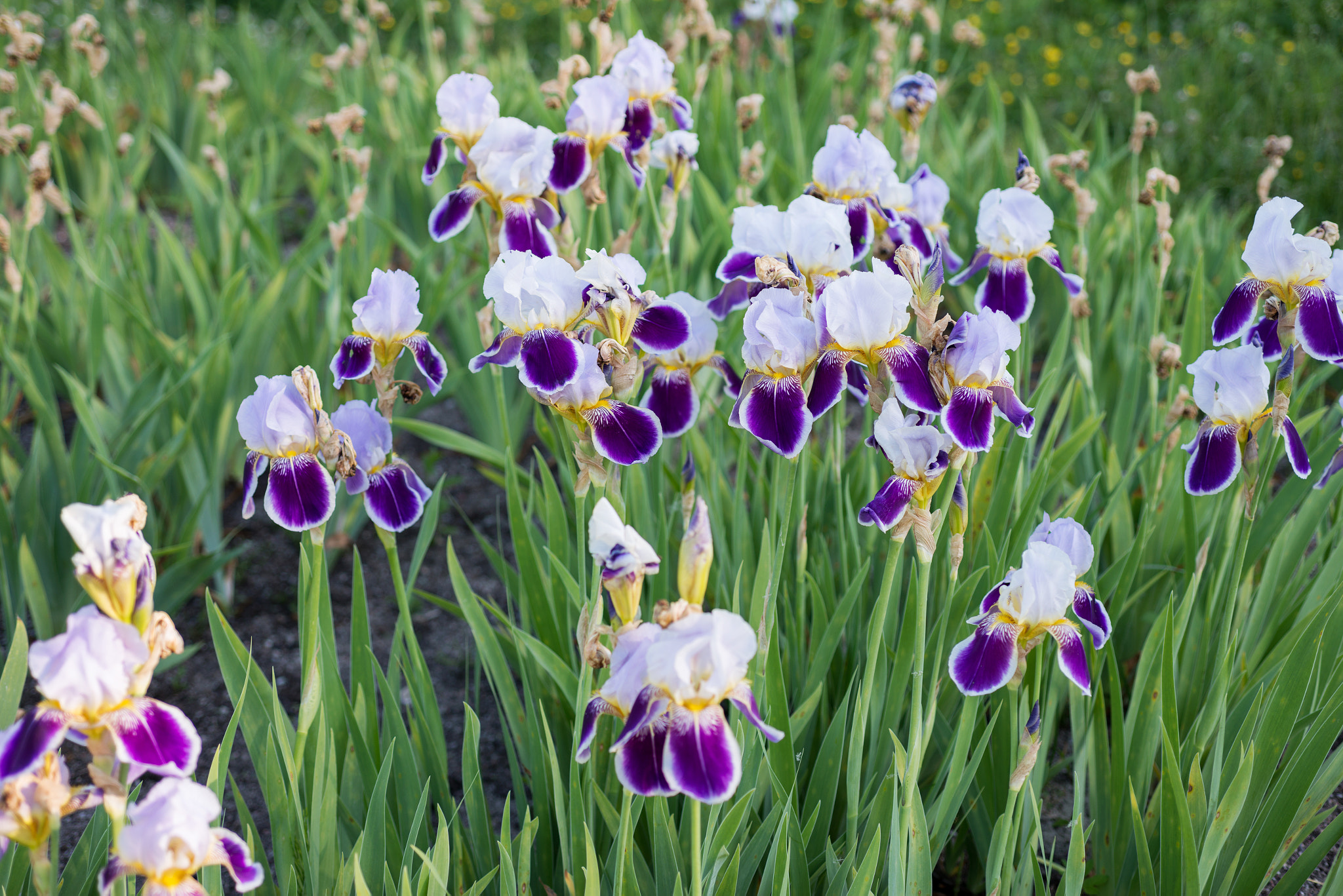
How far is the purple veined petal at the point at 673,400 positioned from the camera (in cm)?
162

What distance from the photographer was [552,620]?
5.94 ft

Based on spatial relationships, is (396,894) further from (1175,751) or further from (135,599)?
(1175,751)

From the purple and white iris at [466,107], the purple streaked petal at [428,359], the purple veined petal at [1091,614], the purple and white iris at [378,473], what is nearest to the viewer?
the purple veined petal at [1091,614]

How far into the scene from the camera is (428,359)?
5.26 feet

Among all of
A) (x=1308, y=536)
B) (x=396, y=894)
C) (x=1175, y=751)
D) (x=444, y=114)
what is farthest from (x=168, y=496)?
(x=1308, y=536)

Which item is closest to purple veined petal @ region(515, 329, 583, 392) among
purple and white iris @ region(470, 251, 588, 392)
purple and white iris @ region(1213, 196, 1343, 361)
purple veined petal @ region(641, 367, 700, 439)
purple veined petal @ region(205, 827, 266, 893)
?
purple and white iris @ region(470, 251, 588, 392)

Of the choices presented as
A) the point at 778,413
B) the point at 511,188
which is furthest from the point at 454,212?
the point at 778,413

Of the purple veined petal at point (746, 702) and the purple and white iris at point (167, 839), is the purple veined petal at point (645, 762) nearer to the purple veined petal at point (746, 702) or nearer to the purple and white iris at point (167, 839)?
the purple veined petal at point (746, 702)

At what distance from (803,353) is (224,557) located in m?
1.67

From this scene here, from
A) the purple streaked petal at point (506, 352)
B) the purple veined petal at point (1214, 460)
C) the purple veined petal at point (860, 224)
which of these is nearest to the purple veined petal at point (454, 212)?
the purple streaked petal at point (506, 352)

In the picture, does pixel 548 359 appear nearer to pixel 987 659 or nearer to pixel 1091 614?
pixel 987 659

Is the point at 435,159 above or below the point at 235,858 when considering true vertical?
above

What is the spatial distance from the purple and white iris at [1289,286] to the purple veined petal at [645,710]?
108 cm

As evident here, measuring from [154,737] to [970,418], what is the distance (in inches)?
36.2
